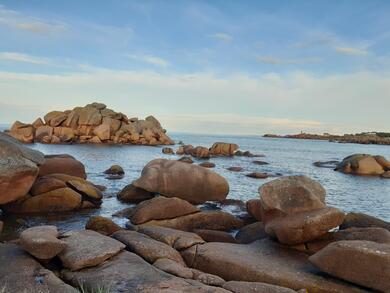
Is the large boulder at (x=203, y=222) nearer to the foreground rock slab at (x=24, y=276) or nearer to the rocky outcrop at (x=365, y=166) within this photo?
the foreground rock slab at (x=24, y=276)

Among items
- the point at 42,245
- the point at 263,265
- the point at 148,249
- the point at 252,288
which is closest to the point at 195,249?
the point at 148,249

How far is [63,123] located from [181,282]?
2971 inches

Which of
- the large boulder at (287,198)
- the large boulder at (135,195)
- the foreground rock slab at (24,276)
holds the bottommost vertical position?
the large boulder at (135,195)

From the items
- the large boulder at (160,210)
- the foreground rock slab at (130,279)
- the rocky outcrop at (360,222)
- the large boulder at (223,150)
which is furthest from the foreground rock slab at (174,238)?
the large boulder at (223,150)

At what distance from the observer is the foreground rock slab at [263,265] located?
9148mm

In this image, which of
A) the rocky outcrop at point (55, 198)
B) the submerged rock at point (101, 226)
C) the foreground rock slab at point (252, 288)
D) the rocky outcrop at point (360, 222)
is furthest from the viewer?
the rocky outcrop at point (55, 198)

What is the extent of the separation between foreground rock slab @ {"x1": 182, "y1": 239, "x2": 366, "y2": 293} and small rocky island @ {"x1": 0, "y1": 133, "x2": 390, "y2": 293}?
0.02 meters

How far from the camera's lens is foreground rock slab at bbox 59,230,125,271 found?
867 centimetres

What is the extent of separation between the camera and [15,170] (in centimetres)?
1492

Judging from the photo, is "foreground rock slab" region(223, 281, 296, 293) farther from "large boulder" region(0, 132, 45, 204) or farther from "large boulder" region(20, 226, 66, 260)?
"large boulder" region(0, 132, 45, 204)

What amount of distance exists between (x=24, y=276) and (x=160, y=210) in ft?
23.9

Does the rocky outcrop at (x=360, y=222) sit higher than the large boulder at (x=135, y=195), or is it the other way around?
the rocky outcrop at (x=360, y=222)

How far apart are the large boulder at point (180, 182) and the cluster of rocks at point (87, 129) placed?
57.3 metres

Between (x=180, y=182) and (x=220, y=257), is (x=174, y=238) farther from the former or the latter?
(x=180, y=182)
